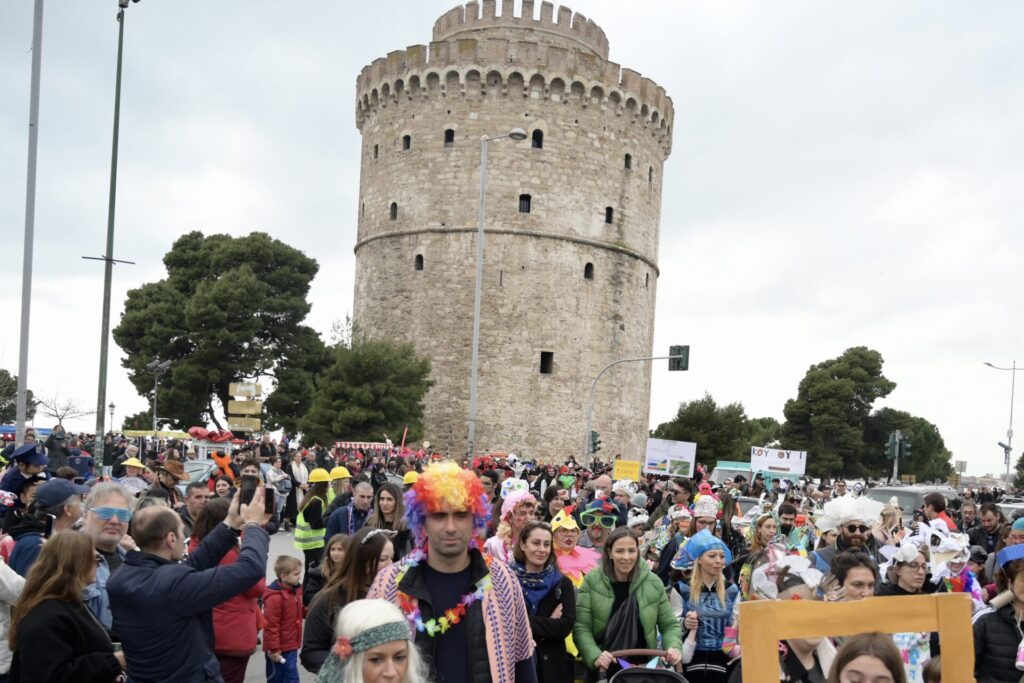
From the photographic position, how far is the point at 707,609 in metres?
5.99

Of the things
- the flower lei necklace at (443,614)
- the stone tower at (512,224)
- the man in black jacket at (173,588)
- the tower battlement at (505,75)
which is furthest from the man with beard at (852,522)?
the tower battlement at (505,75)

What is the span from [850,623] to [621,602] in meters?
Answer: 2.96

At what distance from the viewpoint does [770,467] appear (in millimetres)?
30938

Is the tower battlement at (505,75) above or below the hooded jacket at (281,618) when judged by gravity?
above

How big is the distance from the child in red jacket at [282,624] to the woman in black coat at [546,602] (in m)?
1.87

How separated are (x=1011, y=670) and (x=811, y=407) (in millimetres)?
61148

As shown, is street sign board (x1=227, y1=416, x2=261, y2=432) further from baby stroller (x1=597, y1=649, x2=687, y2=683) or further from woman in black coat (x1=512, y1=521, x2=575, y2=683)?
baby stroller (x1=597, y1=649, x2=687, y2=683)

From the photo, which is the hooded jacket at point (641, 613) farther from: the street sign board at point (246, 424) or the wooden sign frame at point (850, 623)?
the street sign board at point (246, 424)

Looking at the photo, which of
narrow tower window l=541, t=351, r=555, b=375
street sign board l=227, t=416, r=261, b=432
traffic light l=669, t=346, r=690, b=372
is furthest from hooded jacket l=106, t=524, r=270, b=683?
narrow tower window l=541, t=351, r=555, b=375

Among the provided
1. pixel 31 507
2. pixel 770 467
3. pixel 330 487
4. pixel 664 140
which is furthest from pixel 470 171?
pixel 31 507

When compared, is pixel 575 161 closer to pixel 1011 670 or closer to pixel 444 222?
pixel 444 222

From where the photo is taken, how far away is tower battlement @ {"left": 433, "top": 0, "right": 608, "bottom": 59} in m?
40.3

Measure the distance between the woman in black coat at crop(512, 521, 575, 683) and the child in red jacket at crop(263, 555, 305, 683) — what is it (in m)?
1.87

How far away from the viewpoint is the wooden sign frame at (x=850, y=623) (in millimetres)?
2855
